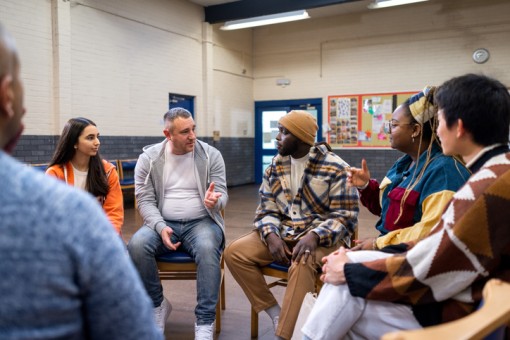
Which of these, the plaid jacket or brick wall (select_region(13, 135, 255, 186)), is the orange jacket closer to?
the plaid jacket

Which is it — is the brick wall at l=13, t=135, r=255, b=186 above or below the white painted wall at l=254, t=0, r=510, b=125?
below

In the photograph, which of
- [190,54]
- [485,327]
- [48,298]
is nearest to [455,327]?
[485,327]

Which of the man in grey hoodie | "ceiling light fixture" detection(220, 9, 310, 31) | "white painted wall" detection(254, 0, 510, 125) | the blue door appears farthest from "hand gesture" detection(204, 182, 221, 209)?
the blue door

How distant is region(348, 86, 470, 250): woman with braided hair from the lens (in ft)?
5.76

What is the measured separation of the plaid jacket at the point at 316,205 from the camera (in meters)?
2.40

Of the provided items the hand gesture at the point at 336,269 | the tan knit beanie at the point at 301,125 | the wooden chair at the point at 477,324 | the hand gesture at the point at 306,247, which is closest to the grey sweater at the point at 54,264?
the wooden chair at the point at 477,324

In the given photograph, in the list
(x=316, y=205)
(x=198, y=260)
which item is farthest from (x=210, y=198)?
(x=316, y=205)

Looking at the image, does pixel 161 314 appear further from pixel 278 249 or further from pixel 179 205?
pixel 278 249

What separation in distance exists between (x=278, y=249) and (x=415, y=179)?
78 cm

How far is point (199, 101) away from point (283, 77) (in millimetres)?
2222

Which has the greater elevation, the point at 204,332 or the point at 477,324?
the point at 477,324

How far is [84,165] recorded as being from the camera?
2676 mm

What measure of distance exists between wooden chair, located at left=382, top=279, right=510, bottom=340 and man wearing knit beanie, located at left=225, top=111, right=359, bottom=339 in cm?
136

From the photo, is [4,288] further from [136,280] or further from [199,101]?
[199,101]
